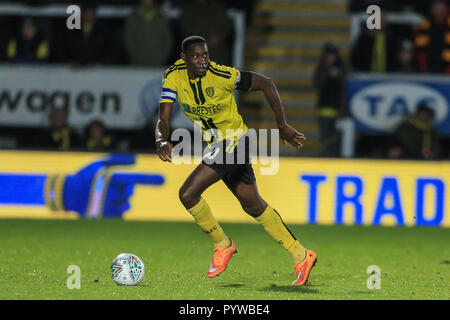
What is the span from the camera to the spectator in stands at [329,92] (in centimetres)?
1495

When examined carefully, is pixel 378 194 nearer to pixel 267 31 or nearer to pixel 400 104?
pixel 400 104

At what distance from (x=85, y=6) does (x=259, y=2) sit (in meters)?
3.25

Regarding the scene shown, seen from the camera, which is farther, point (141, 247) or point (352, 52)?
point (352, 52)

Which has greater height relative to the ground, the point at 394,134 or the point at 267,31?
the point at 267,31

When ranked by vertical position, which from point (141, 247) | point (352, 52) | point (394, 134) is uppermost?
point (352, 52)

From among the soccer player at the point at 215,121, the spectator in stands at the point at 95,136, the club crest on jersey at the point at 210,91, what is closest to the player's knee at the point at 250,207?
the soccer player at the point at 215,121

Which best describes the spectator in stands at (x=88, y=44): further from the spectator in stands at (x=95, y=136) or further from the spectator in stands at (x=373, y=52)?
the spectator in stands at (x=373, y=52)

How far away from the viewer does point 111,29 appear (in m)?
16.6

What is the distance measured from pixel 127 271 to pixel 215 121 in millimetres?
1427

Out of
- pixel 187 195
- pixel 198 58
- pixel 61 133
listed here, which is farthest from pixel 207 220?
pixel 61 133

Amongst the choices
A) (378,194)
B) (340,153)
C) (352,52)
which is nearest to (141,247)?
(378,194)

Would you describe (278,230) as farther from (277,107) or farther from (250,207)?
(277,107)

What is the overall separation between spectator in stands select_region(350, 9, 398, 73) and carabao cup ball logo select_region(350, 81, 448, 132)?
12.7 inches

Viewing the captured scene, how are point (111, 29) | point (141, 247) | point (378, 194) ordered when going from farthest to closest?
point (111, 29), point (378, 194), point (141, 247)
